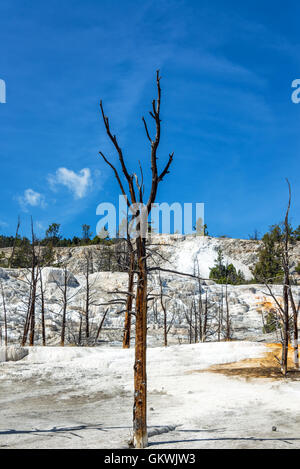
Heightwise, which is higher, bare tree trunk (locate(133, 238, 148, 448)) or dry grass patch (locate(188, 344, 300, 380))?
bare tree trunk (locate(133, 238, 148, 448))

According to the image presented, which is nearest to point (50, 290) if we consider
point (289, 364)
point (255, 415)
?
point (289, 364)

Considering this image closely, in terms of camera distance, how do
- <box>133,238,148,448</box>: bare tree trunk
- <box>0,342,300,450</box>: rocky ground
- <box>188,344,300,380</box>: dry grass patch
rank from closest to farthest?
<box>133,238,148,448</box>: bare tree trunk < <box>0,342,300,450</box>: rocky ground < <box>188,344,300,380</box>: dry grass patch

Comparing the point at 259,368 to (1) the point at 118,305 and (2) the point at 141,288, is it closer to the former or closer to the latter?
(2) the point at 141,288

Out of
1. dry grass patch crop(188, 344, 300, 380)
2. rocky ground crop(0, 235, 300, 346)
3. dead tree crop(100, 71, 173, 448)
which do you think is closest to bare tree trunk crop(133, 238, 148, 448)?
dead tree crop(100, 71, 173, 448)

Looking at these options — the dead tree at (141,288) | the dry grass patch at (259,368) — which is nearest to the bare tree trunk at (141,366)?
the dead tree at (141,288)

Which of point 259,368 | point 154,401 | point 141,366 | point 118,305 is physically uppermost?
point 141,366

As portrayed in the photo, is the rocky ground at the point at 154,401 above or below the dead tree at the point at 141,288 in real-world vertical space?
below

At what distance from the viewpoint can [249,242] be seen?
307 ft

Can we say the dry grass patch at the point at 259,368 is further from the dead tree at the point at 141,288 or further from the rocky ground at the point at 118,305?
the rocky ground at the point at 118,305

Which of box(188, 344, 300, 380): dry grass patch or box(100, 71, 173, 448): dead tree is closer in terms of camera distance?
box(100, 71, 173, 448): dead tree

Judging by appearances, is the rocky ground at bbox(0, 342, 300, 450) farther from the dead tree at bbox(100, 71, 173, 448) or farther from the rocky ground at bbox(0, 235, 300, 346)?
the rocky ground at bbox(0, 235, 300, 346)

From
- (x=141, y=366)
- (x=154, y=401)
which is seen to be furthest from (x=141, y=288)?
(x=154, y=401)

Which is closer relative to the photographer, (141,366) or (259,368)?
(141,366)
